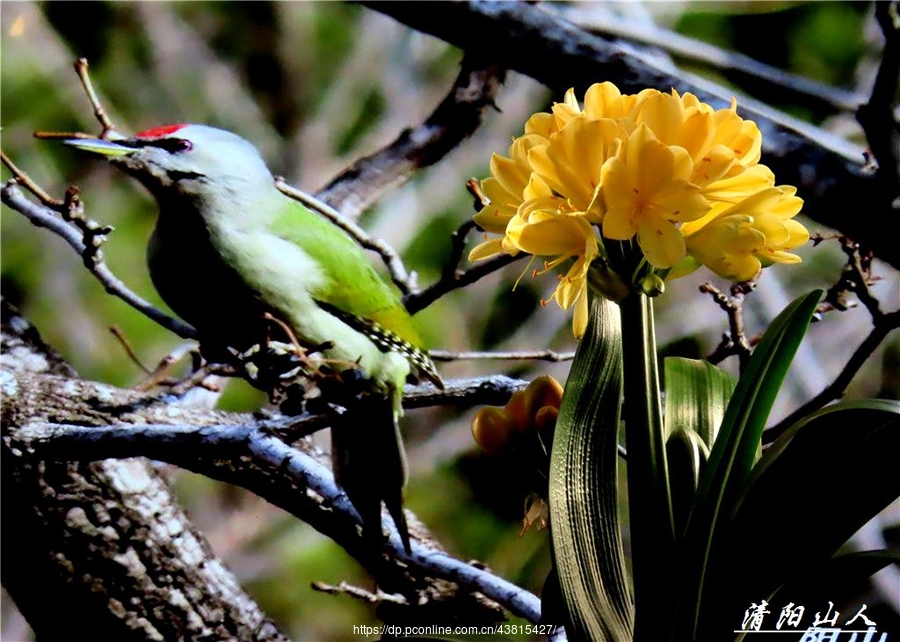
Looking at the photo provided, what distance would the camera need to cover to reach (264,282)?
1.26 meters

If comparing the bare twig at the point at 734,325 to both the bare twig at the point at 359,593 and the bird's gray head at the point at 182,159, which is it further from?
the bird's gray head at the point at 182,159

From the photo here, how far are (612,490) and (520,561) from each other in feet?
1.46

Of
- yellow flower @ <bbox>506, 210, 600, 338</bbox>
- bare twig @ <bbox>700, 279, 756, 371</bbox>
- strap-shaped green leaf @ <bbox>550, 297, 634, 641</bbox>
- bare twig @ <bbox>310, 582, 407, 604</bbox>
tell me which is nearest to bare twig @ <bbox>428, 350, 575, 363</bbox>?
bare twig @ <bbox>700, 279, 756, 371</bbox>

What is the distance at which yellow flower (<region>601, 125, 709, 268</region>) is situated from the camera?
802mm

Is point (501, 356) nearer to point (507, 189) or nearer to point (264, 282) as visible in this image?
point (264, 282)

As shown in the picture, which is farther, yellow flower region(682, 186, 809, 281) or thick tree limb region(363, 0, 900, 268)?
thick tree limb region(363, 0, 900, 268)

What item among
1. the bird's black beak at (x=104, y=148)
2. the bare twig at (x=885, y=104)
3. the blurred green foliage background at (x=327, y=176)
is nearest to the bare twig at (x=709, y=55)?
the blurred green foliage background at (x=327, y=176)

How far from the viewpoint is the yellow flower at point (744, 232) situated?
82 cm

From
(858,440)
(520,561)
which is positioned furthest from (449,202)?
→ (858,440)

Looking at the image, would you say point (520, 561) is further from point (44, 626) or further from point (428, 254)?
point (44, 626)

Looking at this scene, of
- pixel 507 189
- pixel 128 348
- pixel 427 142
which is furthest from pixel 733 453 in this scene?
pixel 128 348

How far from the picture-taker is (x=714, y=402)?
100 cm

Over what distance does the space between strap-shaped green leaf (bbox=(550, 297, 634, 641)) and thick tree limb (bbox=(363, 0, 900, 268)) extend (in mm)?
411

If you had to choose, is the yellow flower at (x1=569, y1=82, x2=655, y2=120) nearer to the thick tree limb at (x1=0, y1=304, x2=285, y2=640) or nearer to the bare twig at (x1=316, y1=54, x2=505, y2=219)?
the bare twig at (x1=316, y1=54, x2=505, y2=219)
